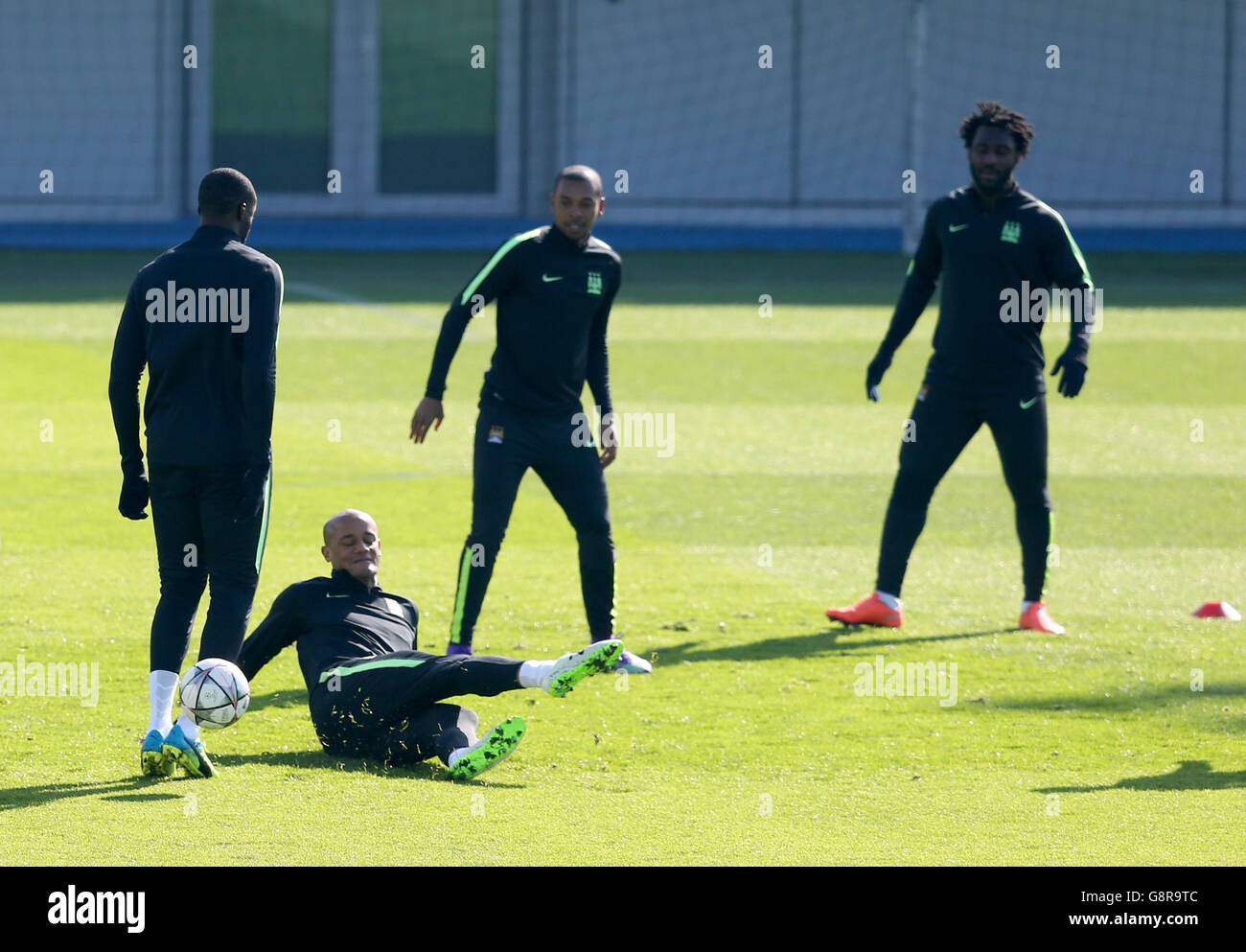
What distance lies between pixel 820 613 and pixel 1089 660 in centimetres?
146

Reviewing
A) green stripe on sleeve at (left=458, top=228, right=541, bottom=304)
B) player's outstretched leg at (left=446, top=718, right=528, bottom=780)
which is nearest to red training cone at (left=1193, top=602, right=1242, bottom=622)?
green stripe on sleeve at (left=458, top=228, right=541, bottom=304)

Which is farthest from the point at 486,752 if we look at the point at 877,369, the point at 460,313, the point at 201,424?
the point at 877,369

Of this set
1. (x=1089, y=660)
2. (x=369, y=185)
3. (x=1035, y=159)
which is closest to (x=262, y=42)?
(x=369, y=185)

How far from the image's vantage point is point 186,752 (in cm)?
613

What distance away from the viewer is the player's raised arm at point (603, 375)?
805 cm

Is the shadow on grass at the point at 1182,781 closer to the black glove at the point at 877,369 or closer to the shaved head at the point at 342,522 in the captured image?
the shaved head at the point at 342,522

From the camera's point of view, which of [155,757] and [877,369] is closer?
[155,757]

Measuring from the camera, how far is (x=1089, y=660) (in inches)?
336

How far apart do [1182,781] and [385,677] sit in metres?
2.70

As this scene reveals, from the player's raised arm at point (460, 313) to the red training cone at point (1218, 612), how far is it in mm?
3957

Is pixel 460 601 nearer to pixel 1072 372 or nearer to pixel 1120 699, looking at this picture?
pixel 1120 699

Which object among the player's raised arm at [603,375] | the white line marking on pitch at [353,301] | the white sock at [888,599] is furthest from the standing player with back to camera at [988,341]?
the white line marking on pitch at [353,301]

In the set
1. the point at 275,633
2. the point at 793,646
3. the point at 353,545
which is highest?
the point at 353,545

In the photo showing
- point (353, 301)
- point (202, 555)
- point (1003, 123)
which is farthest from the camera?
point (353, 301)
